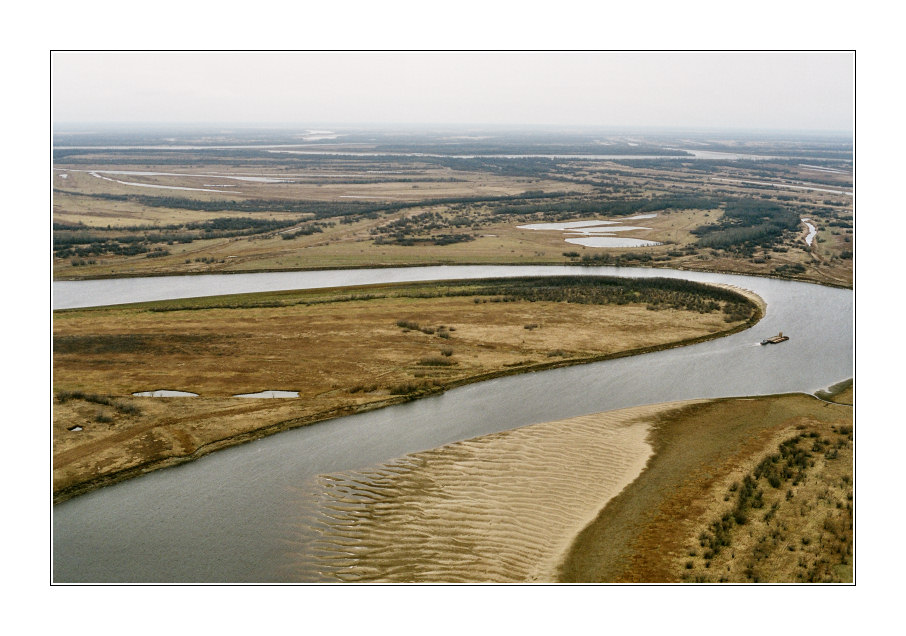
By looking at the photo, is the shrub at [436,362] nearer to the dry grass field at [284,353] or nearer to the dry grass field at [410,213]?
the dry grass field at [284,353]

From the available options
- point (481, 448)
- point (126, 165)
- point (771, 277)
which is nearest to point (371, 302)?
point (481, 448)

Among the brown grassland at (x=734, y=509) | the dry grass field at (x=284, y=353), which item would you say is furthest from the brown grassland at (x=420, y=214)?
the brown grassland at (x=734, y=509)

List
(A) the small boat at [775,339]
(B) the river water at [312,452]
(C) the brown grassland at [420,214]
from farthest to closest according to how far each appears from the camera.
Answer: (C) the brown grassland at [420,214] < (A) the small boat at [775,339] < (B) the river water at [312,452]

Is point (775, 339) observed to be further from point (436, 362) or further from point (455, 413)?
point (455, 413)

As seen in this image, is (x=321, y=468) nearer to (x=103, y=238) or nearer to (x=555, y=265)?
(x=555, y=265)

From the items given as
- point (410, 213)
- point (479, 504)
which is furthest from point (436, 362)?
point (410, 213)
